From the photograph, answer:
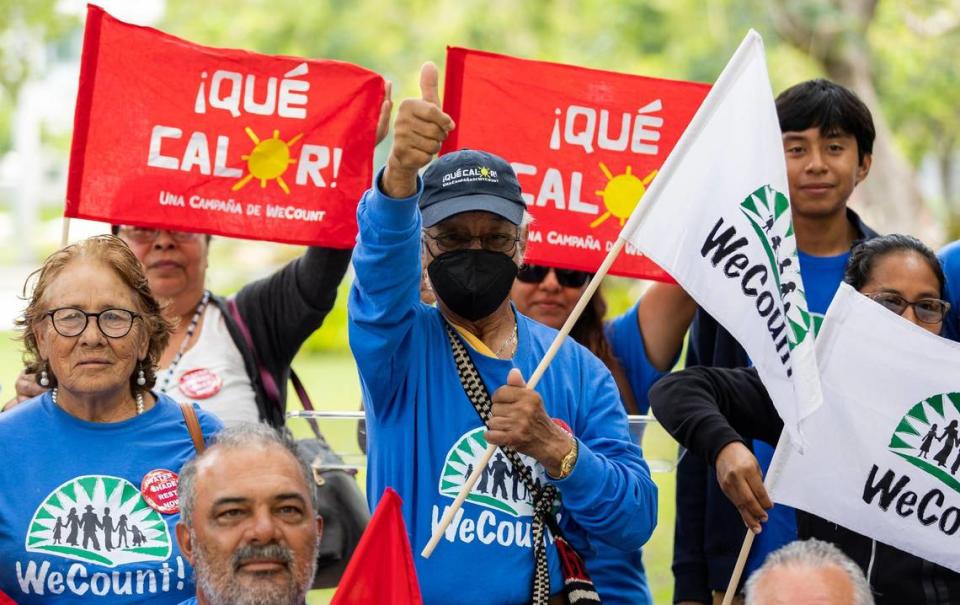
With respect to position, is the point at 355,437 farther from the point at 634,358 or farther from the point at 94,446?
the point at 94,446

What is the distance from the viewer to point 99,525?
3.98m

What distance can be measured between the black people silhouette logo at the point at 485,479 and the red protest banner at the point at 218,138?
1582mm

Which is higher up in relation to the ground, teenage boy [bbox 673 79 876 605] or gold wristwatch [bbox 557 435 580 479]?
teenage boy [bbox 673 79 876 605]

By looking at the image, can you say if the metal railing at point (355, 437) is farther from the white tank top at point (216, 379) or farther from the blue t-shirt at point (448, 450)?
the blue t-shirt at point (448, 450)

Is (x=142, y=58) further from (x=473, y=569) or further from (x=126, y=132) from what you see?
(x=473, y=569)

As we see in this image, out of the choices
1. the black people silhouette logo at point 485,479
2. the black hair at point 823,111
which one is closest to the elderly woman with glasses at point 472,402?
the black people silhouette logo at point 485,479

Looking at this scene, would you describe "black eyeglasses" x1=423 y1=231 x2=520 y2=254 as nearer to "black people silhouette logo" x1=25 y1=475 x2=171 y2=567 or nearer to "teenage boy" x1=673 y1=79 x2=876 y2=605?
"black people silhouette logo" x1=25 y1=475 x2=171 y2=567

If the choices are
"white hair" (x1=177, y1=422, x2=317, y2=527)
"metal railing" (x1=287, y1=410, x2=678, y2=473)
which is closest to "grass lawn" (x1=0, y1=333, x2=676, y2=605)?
"metal railing" (x1=287, y1=410, x2=678, y2=473)

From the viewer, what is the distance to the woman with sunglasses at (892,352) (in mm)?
4301

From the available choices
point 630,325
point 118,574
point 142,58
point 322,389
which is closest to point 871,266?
point 630,325

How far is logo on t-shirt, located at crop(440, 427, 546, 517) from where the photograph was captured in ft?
13.1

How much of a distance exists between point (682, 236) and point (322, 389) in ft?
46.9

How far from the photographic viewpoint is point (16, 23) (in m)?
21.9

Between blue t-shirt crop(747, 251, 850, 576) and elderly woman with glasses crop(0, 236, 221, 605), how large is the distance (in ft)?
5.66
